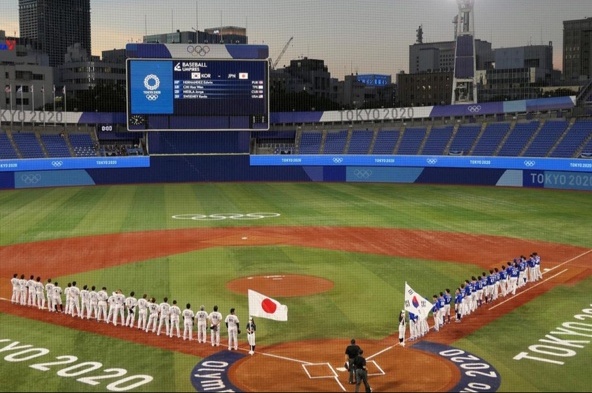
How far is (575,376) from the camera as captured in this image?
1719 cm

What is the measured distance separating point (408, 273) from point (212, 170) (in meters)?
45.8

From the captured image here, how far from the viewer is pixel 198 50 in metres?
66.7

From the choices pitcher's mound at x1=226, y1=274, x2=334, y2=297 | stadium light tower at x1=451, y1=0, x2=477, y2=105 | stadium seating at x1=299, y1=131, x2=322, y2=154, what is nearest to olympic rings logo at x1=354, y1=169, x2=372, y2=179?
stadium seating at x1=299, y1=131, x2=322, y2=154

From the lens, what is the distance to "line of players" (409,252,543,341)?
67.9 ft

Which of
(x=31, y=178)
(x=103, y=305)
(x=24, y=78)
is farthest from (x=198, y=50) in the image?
(x=24, y=78)

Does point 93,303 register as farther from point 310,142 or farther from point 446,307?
point 310,142

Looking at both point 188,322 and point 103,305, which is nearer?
point 188,322

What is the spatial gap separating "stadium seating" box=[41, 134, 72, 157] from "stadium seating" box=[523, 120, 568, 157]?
148 ft

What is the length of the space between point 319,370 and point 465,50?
6686 centimetres

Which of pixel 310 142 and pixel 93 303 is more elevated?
pixel 310 142

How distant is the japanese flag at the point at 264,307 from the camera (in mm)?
18312

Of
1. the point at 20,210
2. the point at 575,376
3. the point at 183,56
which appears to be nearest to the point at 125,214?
the point at 20,210

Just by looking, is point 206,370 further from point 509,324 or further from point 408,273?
point 408,273

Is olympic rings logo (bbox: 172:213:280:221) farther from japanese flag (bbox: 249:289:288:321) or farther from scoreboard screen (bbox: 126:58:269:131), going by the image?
japanese flag (bbox: 249:289:288:321)
